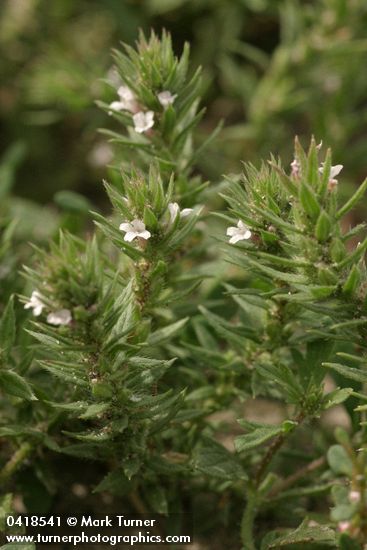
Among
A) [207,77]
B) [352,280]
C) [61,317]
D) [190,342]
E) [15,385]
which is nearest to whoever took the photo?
[61,317]

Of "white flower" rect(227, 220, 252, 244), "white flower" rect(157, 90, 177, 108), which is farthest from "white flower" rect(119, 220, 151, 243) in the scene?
"white flower" rect(157, 90, 177, 108)

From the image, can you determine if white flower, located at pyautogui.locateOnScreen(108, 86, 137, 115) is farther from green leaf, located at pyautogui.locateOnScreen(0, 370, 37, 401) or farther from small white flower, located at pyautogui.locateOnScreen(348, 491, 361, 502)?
small white flower, located at pyautogui.locateOnScreen(348, 491, 361, 502)

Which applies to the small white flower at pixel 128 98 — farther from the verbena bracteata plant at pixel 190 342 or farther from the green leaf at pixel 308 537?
the green leaf at pixel 308 537

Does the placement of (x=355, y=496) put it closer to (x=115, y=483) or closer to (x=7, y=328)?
(x=115, y=483)

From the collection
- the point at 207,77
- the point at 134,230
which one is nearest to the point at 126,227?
the point at 134,230

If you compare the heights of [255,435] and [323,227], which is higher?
[323,227]

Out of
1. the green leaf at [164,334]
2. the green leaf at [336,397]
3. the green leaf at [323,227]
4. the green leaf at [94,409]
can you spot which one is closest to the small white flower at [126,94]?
the green leaf at [164,334]

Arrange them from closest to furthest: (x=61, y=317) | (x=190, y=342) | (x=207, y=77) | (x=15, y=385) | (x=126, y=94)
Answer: (x=61, y=317), (x=15, y=385), (x=126, y=94), (x=190, y=342), (x=207, y=77)
